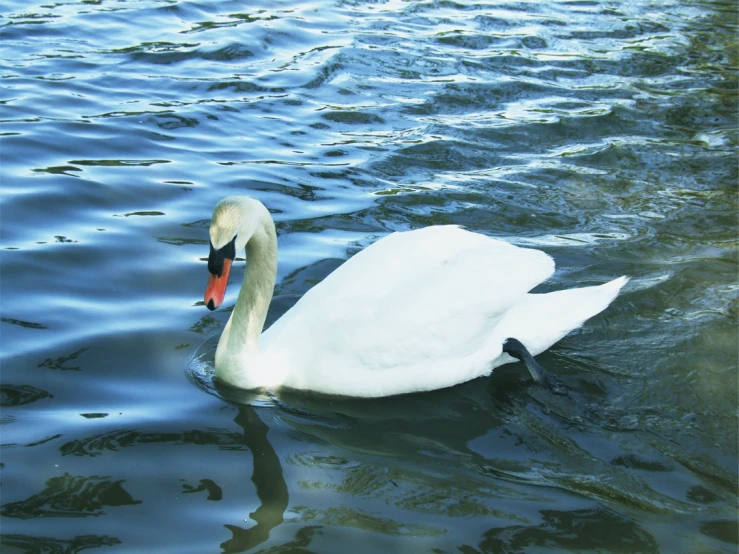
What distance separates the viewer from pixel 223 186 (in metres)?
7.74

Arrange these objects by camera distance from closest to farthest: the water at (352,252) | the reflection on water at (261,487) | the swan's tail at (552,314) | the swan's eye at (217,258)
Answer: the reflection on water at (261,487) < the water at (352,252) < the swan's eye at (217,258) < the swan's tail at (552,314)

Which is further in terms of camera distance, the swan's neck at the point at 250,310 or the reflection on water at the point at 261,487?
the swan's neck at the point at 250,310

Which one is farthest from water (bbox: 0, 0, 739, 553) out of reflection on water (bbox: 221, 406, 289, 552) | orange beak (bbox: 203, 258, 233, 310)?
orange beak (bbox: 203, 258, 233, 310)

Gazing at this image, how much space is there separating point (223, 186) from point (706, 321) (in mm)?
3727

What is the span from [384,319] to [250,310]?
0.71m

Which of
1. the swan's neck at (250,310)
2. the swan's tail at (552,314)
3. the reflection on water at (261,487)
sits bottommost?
the reflection on water at (261,487)

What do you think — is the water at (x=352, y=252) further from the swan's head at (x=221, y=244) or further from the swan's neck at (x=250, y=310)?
the swan's head at (x=221, y=244)

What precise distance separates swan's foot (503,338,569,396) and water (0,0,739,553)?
70mm

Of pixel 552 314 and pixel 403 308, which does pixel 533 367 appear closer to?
pixel 552 314

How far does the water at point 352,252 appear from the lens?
4125 mm

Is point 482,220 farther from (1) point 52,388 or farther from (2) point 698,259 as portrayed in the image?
(1) point 52,388

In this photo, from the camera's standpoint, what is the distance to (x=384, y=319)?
499cm

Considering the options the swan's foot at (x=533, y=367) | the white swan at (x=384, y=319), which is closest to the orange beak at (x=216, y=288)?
the white swan at (x=384, y=319)

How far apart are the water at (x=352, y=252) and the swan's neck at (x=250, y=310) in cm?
16
